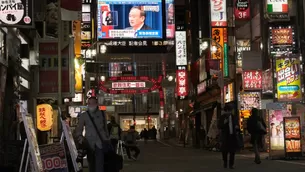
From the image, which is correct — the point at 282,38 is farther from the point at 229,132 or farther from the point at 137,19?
the point at 137,19

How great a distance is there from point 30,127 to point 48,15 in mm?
6830

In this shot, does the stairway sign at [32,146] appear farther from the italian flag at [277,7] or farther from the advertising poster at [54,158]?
the italian flag at [277,7]

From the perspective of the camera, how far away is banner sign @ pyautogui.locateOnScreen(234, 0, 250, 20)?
88.8 feet

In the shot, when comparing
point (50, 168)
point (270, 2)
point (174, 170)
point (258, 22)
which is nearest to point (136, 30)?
point (258, 22)

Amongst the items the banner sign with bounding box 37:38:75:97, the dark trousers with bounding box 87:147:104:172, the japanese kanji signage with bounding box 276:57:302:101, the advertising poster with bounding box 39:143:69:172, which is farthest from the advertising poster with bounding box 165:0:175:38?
Answer: the dark trousers with bounding box 87:147:104:172

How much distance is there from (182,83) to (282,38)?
21.4 meters

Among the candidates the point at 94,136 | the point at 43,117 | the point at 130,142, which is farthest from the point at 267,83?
the point at 94,136

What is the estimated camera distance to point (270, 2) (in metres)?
20.9

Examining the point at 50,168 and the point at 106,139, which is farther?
the point at 50,168

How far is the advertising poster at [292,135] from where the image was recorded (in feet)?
55.9

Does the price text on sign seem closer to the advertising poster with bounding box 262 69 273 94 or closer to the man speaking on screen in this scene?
the man speaking on screen

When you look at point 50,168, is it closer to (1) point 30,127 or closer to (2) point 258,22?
(1) point 30,127

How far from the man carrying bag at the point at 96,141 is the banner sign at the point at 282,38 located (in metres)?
12.4

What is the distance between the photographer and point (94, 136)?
9312 mm
